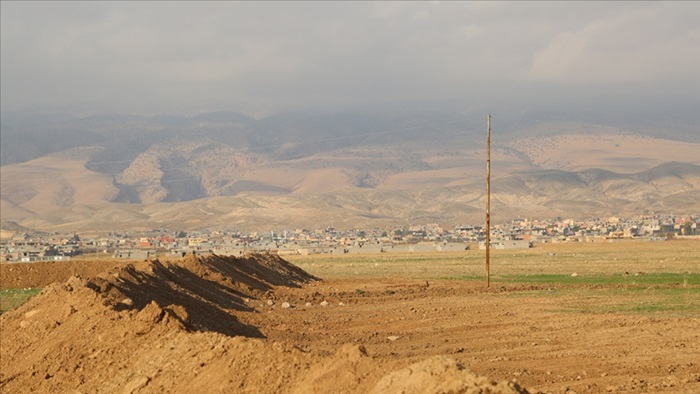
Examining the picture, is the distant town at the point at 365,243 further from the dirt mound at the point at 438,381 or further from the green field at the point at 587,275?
the dirt mound at the point at 438,381

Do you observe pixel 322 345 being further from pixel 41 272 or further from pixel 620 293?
pixel 41 272

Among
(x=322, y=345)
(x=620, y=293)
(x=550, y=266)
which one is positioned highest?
(x=620, y=293)

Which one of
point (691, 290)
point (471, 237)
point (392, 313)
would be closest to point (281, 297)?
point (392, 313)

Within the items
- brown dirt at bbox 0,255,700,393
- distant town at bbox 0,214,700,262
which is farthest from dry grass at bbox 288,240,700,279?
brown dirt at bbox 0,255,700,393

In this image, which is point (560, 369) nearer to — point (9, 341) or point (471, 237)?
point (9, 341)

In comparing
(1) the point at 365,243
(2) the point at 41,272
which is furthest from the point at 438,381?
(1) the point at 365,243

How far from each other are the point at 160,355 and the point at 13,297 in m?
29.9

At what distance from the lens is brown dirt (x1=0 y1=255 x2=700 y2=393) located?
51.4 ft

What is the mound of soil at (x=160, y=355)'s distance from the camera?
14.5m

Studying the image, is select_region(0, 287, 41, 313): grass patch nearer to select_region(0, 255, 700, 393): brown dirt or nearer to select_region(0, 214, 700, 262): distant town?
select_region(0, 255, 700, 393): brown dirt

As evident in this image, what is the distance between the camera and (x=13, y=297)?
47219 millimetres

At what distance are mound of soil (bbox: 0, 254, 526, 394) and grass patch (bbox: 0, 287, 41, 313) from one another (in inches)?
→ 329

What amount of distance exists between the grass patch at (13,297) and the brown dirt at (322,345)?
6.04m

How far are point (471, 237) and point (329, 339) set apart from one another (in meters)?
126
